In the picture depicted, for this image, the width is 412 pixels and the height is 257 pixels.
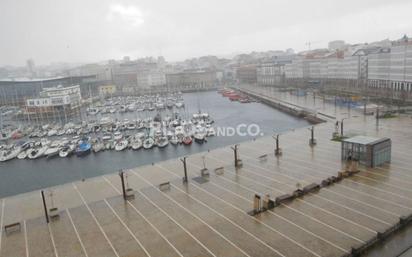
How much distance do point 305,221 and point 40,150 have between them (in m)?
17.4

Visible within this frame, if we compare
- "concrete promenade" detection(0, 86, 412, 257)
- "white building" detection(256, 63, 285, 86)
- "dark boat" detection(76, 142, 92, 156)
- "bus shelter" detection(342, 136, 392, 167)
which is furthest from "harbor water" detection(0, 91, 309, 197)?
"white building" detection(256, 63, 285, 86)

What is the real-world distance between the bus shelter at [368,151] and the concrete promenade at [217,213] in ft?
1.05

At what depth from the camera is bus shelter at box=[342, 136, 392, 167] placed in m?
10.1

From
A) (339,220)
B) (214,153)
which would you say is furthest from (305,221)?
(214,153)

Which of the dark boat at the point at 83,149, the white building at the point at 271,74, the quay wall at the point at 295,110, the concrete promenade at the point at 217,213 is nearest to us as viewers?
the concrete promenade at the point at 217,213

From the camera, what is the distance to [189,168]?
11.2 metres

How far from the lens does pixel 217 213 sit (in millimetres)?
7730

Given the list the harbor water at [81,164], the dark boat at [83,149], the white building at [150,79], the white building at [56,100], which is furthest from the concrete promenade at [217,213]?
the white building at [150,79]

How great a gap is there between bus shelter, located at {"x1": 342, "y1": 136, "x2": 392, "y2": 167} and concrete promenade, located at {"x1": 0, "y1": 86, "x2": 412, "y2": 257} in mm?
320

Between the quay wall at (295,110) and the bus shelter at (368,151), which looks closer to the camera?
the bus shelter at (368,151)

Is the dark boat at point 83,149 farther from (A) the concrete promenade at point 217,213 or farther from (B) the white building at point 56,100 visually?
(B) the white building at point 56,100

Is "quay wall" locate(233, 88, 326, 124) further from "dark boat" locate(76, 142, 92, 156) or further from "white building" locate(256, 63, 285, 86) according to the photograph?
"white building" locate(256, 63, 285, 86)

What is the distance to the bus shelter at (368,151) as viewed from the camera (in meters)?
10.1

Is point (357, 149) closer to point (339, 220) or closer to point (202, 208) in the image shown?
point (339, 220)
